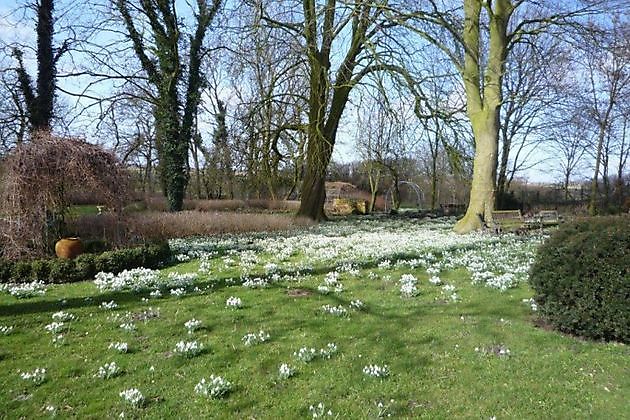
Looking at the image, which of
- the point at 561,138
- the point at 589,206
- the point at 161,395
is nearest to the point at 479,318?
the point at 161,395

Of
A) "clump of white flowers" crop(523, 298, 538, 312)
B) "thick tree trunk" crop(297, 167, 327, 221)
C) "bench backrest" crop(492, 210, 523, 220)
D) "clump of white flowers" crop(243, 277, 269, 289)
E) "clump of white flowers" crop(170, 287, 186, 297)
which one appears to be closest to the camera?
"clump of white flowers" crop(523, 298, 538, 312)

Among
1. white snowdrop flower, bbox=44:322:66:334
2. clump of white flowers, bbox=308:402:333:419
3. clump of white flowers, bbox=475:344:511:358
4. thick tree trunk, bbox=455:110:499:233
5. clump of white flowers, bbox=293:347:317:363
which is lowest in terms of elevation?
white snowdrop flower, bbox=44:322:66:334

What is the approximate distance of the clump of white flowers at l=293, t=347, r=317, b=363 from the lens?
210 inches

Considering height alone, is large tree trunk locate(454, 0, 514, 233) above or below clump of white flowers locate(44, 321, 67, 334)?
above

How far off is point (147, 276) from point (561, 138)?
139ft

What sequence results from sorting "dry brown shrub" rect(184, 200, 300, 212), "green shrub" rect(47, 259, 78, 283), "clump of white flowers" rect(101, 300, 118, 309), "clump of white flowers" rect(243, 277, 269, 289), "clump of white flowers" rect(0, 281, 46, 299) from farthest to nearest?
"dry brown shrub" rect(184, 200, 300, 212) < "green shrub" rect(47, 259, 78, 283) < "clump of white flowers" rect(243, 277, 269, 289) < "clump of white flowers" rect(0, 281, 46, 299) < "clump of white flowers" rect(101, 300, 118, 309)

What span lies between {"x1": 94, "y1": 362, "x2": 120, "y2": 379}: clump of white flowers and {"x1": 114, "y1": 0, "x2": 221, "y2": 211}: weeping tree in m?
20.6

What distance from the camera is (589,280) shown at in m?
5.84

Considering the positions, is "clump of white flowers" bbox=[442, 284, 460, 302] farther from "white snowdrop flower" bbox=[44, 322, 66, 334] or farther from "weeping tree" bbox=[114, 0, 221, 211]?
"weeping tree" bbox=[114, 0, 221, 211]

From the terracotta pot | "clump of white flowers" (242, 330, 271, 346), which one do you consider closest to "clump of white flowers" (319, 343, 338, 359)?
"clump of white flowers" (242, 330, 271, 346)

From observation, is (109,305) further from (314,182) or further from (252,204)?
(252,204)

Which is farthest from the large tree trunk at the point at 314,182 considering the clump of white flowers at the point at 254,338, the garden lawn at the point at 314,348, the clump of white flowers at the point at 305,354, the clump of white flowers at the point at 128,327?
the clump of white flowers at the point at 305,354

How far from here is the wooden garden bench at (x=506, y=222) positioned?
17.5 meters

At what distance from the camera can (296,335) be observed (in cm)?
618
